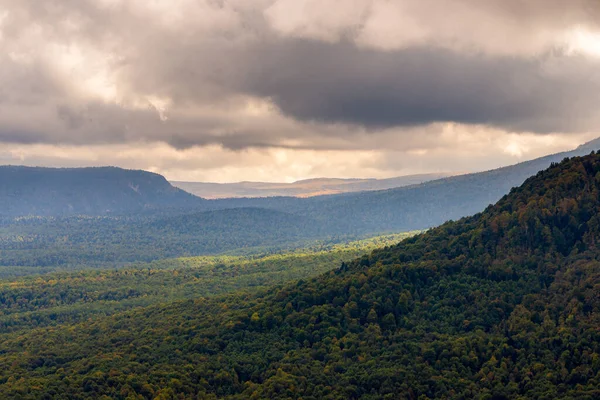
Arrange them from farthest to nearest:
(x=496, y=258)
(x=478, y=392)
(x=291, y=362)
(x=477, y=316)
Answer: (x=496, y=258) < (x=477, y=316) < (x=291, y=362) < (x=478, y=392)

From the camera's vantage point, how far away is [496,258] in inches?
5472

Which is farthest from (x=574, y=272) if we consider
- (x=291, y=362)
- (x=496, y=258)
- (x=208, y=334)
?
(x=208, y=334)

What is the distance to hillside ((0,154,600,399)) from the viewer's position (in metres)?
103

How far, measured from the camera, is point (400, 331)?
4818 inches

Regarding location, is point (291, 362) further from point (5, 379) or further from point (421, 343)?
point (5, 379)

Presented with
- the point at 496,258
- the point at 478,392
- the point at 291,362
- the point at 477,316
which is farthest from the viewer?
the point at 496,258

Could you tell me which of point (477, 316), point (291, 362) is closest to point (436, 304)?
point (477, 316)

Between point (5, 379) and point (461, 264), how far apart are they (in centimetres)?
8191

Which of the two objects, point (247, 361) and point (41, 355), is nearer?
point (247, 361)

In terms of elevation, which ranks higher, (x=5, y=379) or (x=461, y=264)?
(x=461, y=264)

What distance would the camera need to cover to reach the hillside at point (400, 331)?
102625 mm

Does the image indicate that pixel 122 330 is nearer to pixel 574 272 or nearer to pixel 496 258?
pixel 496 258

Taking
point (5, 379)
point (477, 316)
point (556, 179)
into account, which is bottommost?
point (5, 379)

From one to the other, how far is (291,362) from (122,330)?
143 feet
